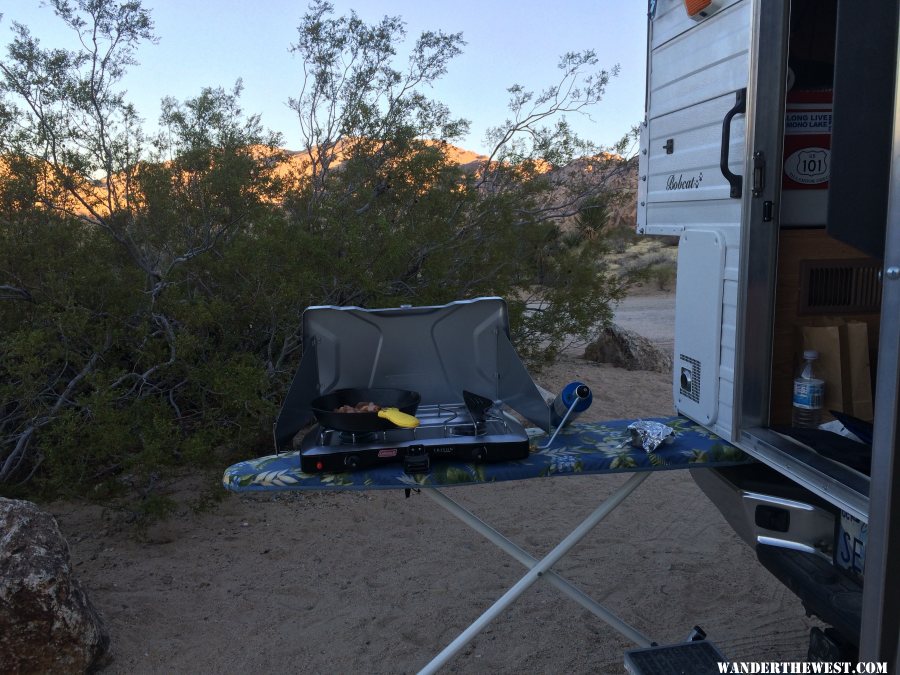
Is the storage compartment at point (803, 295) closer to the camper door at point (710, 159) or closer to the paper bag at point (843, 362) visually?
the paper bag at point (843, 362)

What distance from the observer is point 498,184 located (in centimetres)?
740

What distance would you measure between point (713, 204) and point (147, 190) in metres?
3.87

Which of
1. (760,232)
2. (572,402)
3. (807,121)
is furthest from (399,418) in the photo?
(807,121)

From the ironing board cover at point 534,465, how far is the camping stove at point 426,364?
133 millimetres

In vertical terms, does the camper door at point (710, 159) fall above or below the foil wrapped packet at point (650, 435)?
above

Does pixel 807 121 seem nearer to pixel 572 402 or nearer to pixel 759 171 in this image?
pixel 759 171

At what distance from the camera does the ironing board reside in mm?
2170

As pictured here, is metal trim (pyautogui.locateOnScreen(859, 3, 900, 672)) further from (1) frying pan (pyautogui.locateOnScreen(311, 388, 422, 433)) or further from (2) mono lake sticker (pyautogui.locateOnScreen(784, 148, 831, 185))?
(1) frying pan (pyautogui.locateOnScreen(311, 388, 422, 433))

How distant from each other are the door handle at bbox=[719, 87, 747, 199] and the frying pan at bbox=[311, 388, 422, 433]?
3.84 ft

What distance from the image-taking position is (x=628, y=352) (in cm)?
872

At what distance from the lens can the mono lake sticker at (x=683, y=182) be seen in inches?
106

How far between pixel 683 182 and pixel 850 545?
138 cm

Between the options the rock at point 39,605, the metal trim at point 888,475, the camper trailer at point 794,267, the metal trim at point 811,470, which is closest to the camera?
the metal trim at point 888,475

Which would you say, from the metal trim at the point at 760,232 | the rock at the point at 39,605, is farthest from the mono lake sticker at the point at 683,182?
the rock at the point at 39,605
